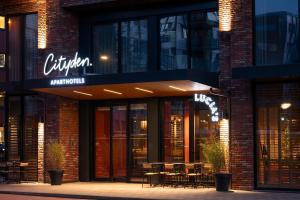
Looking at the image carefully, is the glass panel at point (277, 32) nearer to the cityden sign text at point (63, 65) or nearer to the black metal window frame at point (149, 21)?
the black metal window frame at point (149, 21)

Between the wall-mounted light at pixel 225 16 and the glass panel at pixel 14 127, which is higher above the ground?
the wall-mounted light at pixel 225 16

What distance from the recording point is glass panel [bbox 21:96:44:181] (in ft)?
83.5

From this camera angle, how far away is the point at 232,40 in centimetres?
2138

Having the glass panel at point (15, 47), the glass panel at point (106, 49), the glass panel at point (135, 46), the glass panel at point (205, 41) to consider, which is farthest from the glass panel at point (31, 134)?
the glass panel at point (205, 41)

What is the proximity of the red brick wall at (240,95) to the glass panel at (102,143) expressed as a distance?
19.7 feet

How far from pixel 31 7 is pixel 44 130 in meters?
5.22

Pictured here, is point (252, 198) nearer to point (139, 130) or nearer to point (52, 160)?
point (139, 130)

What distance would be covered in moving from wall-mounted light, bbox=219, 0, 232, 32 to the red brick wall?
146 millimetres

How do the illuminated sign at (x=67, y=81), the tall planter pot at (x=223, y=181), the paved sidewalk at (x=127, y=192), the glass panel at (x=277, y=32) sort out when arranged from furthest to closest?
1. the illuminated sign at (x=67, y=81)
2. the glass panel at (x=277, y=32)
3. the tall planter pot at (x=223, y=181)
4. the paved sidewalk at (x=127, y=192)

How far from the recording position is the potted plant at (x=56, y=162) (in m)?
23.7

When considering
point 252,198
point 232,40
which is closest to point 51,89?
point 232,40

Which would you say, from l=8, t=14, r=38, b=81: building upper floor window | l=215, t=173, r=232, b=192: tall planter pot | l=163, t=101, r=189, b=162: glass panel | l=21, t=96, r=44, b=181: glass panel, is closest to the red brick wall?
l=215, t=173, r=232, b=192: tall planter pot

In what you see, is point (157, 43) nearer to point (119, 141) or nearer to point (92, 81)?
point (92, 81)

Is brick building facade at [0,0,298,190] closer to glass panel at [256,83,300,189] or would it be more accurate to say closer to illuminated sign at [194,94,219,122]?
glass panel at [256,83,300,189]
